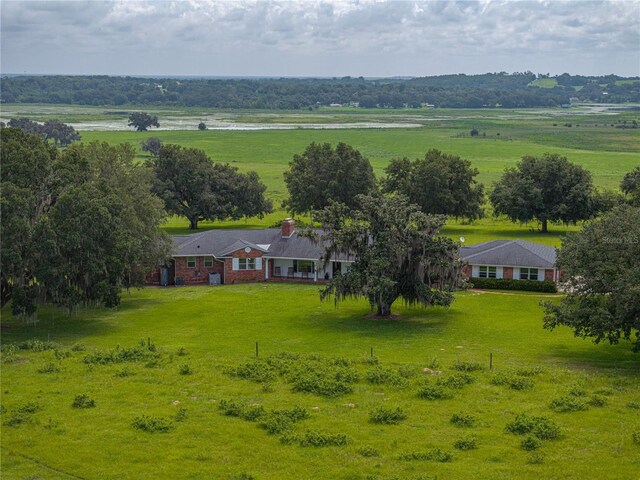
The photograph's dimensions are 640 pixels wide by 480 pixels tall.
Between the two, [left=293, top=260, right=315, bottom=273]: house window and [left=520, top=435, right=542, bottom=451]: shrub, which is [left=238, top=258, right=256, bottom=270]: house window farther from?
[left=520, top=435, right=542, bottom=451]: shrub

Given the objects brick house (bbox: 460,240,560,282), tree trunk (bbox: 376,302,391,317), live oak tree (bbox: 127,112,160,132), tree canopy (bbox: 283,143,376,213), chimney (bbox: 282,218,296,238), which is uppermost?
live oak tree (bbox: 127,112,160,132)

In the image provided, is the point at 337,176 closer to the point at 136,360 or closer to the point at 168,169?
the point at 168,169

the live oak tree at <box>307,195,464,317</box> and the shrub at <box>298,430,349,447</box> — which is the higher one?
the live oak tree at <box>307,195,464,317</box>

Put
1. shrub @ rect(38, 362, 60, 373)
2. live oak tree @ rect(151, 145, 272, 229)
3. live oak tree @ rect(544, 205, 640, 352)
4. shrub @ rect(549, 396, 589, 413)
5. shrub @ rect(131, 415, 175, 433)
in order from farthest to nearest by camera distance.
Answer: live oak tree @ rect(151, 145, 272, 229) < live oak tree @ rect(544, 205, 640, 352) < shrub @ rect(38, 362, 60, 373) < shrub @ rect(549, 396, 589, 413) < shrub @ rect(131, 415, 175, 433)

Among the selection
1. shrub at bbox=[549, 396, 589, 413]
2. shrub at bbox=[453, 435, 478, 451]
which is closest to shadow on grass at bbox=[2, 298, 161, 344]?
shrub at bbox=[453, 435, 478, 451]

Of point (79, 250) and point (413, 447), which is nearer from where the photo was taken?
point (413, 447)

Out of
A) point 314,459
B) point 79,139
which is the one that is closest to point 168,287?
point 314,459
